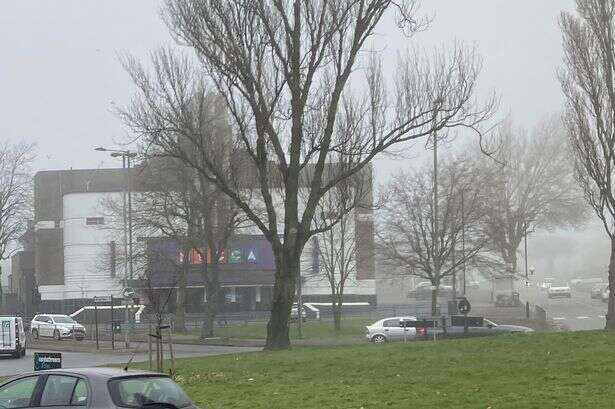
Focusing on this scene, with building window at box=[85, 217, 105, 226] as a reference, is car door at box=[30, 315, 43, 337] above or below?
below

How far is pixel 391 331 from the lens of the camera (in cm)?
4012

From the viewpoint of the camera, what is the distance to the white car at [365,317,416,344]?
3934 cm

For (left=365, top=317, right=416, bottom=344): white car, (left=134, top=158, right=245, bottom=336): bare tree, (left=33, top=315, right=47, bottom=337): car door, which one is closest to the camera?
(left=365, top=317, right=416, bottom=344): white car

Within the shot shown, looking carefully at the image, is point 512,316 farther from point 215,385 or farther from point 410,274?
point 215,385

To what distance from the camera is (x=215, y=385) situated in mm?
17578

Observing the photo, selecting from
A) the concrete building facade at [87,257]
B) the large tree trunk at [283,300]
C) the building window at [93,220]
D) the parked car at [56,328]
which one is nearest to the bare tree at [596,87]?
the large tree trunk at [283,300]

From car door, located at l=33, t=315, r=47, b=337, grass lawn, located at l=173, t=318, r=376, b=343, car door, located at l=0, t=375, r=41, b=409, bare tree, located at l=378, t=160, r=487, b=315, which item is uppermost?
bare tree, located at l=378, t=160, r=487, b=315

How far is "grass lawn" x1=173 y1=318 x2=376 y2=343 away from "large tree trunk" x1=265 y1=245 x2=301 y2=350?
17.4m

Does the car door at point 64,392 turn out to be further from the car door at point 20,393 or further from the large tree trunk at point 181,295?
the large tree trunk at point 181,295

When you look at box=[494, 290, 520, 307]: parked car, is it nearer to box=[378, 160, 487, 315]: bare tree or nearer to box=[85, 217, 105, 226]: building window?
box=[378, 160, 487, 315]: bare tree

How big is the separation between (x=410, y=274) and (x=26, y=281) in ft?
172

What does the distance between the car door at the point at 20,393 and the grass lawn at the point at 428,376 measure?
4.30m

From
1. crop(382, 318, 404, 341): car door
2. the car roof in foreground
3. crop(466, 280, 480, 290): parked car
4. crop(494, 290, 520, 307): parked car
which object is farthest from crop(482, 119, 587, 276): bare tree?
the car roof in foreground

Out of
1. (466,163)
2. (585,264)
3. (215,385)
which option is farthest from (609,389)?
(585,264)
